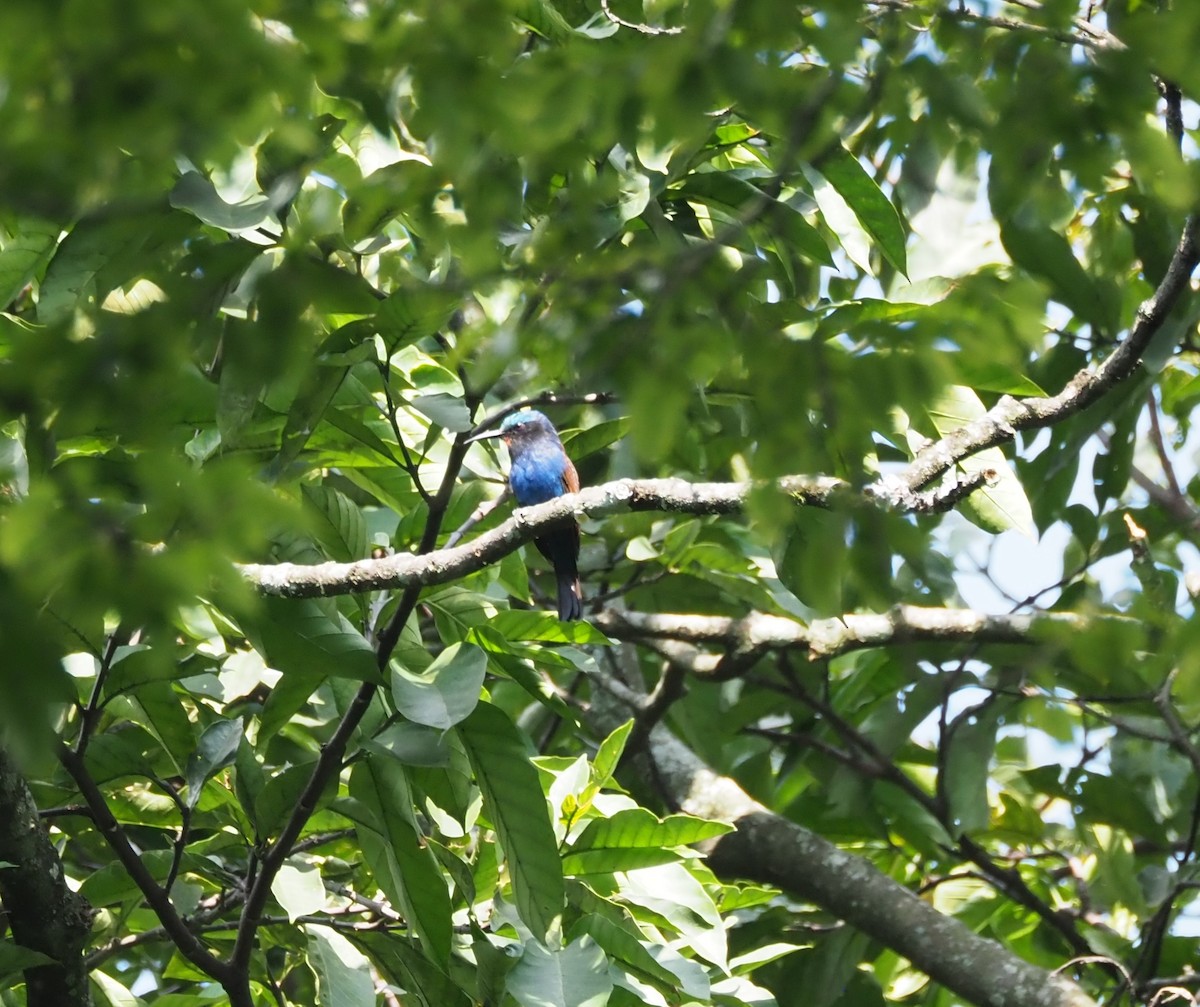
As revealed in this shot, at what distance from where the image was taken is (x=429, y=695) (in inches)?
104

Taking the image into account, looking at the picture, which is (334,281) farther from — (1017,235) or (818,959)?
(818,959)

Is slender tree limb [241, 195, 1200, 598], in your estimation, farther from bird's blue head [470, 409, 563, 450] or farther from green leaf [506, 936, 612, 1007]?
bird's blue head [470, 409, 563, 450]

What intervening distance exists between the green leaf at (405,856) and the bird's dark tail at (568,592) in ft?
7.13

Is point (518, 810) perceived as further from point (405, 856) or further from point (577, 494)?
point (577, 494)

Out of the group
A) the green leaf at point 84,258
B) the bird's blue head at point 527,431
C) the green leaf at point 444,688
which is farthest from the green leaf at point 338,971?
the bird's blue head at point 527,431

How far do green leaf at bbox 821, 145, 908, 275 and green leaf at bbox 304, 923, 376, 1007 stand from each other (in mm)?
1929

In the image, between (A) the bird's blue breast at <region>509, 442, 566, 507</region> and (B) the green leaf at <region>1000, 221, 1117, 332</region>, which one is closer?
(B) the green leaf at <region>1000, 221, 1117, 332</region>

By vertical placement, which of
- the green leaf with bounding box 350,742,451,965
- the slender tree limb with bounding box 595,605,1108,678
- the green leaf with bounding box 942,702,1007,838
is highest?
the green leaf with bounding box 350,742,451,965

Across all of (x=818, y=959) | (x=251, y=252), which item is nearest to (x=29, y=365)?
(x=251, y=252)

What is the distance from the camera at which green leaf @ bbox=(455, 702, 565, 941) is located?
9.36 ft

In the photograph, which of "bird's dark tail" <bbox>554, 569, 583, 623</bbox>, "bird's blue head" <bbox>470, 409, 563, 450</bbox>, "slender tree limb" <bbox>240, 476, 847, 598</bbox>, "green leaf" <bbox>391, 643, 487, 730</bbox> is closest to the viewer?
"green leaf" <bbox>391, 643, 487, 730</bbox>

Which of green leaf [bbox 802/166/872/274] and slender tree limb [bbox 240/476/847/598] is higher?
green leaf [bbox 802/166/872/274]

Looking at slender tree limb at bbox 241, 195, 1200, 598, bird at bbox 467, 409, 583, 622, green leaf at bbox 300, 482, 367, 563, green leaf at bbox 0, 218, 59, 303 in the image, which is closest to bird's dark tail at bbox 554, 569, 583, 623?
bird at bbox 467, 409, 583, 622

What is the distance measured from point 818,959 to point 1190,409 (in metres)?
2.46
